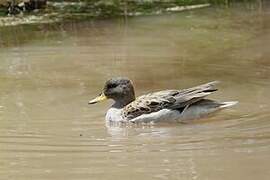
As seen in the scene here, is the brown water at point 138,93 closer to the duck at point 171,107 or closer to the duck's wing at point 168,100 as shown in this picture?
the duck at point 171,107

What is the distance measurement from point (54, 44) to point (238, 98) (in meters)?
5.18

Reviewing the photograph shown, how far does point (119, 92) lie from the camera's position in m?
8.88

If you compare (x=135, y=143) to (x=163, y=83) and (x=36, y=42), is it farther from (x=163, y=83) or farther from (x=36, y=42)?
(x=36, y=42)

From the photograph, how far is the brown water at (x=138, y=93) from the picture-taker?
21.4 ft

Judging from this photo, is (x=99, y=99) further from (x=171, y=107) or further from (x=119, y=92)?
(x=171, y=107)

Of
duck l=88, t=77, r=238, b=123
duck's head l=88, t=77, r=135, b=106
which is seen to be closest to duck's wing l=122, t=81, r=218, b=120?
duck l=88, t=77, r=238, b=123

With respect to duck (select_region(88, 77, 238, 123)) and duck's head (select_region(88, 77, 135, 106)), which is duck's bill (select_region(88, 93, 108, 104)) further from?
duck (select_region(88, 77, 238, 123))

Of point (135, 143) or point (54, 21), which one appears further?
point (54, 21)

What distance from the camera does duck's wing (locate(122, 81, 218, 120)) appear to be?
8.41 m

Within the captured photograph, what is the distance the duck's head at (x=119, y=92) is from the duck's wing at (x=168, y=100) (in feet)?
1.12

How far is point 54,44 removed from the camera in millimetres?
13727

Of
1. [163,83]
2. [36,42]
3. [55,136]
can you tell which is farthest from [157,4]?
[55,136]

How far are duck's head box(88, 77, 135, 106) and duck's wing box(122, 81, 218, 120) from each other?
34 centimetres

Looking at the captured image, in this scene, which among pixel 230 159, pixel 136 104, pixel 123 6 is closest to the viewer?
pixel 230 159
